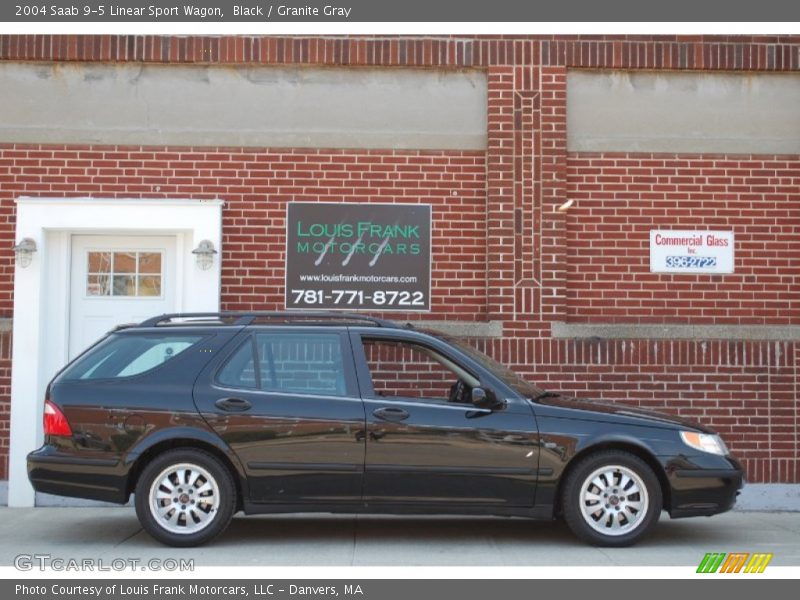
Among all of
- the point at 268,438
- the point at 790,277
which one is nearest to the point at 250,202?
the point at 268,438

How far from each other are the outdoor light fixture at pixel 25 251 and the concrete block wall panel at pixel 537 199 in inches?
10.7

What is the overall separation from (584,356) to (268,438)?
152 inches

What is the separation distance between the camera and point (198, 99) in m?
10.8

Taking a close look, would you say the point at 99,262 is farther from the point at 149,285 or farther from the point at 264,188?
the point at 264,188

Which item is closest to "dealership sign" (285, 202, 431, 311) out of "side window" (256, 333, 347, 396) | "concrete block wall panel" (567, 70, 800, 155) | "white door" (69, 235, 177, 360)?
"white door" (69, 235, 177, 360)

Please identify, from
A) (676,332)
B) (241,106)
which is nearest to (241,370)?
(241,106)

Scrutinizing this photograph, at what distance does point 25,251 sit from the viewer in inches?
405

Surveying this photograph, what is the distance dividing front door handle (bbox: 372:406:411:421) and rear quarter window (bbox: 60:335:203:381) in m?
1.50

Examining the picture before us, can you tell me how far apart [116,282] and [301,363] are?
11.0 ft

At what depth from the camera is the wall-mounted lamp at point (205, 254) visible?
10281 mm

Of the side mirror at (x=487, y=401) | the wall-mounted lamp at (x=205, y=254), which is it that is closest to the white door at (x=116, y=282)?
the wall-mounted lamp at (x=205, y=254)

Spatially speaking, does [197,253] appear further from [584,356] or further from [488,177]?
[584,356]

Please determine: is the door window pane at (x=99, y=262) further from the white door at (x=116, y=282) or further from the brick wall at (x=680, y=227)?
the brick wall at (x=680, y=227)

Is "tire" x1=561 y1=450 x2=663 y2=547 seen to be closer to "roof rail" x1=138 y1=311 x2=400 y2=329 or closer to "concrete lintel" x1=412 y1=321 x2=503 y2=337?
"roof rail" x1=138 y1=311 x2=400 y2=329
